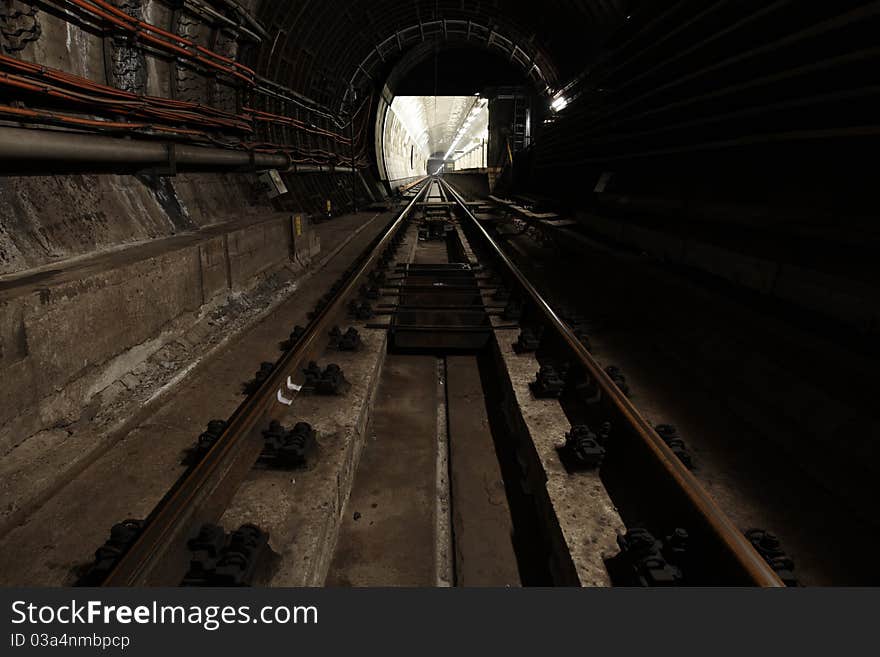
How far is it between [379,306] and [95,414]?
3.00 meters

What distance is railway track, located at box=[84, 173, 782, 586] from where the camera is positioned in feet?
5.85

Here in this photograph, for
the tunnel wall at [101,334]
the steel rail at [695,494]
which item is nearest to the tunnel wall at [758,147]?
the steel rail at [695,494]

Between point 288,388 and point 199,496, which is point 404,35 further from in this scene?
point 199,496

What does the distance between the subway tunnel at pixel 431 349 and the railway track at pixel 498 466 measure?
0.02 meters

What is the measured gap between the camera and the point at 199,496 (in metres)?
2.02

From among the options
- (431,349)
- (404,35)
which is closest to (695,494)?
(431,349)

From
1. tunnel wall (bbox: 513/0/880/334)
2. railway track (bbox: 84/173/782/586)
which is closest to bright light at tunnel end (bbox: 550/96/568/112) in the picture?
tunnel wall (bbox: 513/0/880/334)

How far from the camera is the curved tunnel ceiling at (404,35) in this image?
10.4 m

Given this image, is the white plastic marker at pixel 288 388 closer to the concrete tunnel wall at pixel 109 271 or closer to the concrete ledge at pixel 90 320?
the concrete tunnel wall at pixel 109 271

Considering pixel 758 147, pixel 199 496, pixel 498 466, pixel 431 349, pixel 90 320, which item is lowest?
pixel 498 466

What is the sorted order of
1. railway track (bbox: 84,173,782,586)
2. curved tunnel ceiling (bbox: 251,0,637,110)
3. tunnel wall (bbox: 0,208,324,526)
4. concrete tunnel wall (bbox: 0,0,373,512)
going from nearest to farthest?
railway track (bbox: 84,173,782,586), tunnel wall (bbox: 0,208,324,526), concrete tunnel wall (bbox: 0,0,373,512), curved tunnel ceiling (bbox: 251,0,637,110)

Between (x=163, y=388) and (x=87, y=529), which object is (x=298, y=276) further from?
(x=87, y=529)

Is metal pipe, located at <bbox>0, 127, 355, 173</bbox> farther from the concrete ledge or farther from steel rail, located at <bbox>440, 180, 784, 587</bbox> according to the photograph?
steel rail, located at <bbox>440, 180, 784, 587</bbox>

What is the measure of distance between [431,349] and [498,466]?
1964 mm
